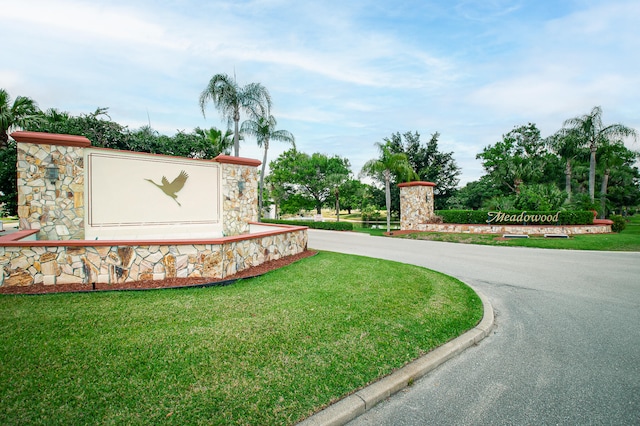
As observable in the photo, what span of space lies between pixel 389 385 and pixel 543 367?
1.90m

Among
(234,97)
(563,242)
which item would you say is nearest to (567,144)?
(563,242)

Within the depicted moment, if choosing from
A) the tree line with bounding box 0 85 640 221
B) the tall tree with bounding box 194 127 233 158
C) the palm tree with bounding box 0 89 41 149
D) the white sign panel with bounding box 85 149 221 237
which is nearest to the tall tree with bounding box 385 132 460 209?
the tree line with bounding box 0 85 640 221

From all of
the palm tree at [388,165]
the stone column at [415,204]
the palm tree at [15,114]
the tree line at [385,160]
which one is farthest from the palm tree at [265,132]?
the palm tree at [15,114]

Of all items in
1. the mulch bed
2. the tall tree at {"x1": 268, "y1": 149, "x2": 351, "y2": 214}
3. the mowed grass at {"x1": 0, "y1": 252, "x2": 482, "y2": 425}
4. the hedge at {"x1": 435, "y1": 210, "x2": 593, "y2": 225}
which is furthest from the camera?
the tall tree at {"x1": 268, "y1": 149, "x2": 351, "y2": 214}

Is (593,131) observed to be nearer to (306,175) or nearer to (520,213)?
(520,213)

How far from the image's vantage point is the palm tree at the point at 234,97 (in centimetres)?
1867

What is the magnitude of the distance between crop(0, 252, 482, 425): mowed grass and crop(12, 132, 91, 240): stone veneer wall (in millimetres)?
2276

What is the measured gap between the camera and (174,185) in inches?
336

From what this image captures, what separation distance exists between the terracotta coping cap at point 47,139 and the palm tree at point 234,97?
1235cm

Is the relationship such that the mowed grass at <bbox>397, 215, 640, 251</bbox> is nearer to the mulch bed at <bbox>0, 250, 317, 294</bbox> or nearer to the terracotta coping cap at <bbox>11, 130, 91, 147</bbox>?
the mulch bed at <bbox>0, 250, 317, 294</bbox>

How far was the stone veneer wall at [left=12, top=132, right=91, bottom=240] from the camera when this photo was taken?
668 centimetres

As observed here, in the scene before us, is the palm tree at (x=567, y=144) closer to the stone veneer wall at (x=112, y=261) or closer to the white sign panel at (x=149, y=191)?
the white sign panel at (x=149, y=191)

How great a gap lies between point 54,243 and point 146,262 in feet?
5.19

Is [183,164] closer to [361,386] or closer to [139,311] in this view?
[139,311]
